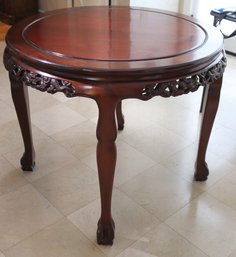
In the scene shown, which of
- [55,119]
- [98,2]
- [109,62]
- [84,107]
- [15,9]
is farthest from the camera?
[15,9]

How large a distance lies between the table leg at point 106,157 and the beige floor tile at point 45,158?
19.4 inches

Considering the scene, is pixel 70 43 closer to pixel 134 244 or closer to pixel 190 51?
pixel 190 51

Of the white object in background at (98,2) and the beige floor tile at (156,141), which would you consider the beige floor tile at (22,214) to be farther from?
the white object in background at (98,2)

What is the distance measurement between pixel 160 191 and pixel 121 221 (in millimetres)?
252

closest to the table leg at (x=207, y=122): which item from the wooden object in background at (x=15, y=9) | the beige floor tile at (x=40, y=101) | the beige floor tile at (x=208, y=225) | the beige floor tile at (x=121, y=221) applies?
the beige floor tile at (x=208, y=225)

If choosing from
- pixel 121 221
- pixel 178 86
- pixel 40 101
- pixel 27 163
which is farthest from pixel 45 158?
pixel 178 86

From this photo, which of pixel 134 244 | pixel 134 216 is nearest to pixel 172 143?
pixel 134 216

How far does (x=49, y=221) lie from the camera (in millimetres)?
1454

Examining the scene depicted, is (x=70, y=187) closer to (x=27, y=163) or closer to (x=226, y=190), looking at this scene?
(x=27, y=163)

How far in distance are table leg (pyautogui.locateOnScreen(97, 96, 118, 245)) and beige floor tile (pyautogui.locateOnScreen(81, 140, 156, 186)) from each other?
35cm

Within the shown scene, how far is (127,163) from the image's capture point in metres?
1.79

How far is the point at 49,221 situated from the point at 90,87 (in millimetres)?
623

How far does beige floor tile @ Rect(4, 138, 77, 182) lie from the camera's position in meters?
1.72

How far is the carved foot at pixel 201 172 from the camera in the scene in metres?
1.65
